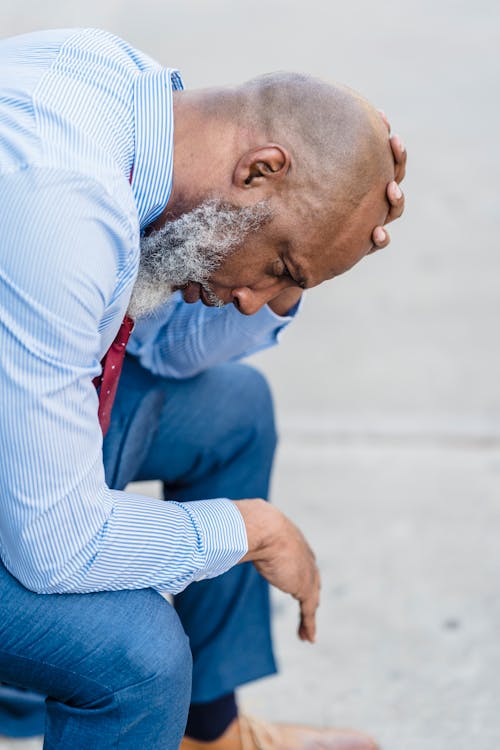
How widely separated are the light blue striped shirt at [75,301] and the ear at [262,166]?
103 mm

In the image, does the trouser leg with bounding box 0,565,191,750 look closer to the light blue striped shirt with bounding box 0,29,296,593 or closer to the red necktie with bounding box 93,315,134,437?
the light blue striped shirt with bounding box 0,29,296,593

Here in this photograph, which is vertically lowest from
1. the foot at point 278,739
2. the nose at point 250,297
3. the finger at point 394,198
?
the foot at point 278,739

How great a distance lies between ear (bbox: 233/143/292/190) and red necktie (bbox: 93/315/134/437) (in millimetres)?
321

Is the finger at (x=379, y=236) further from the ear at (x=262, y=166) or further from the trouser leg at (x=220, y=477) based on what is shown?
the trouser leg at (x=220, y=477)

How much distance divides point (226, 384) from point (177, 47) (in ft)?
13.7

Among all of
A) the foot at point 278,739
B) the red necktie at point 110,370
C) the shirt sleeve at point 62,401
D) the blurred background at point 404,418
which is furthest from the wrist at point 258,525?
the blurred background at point 404,418

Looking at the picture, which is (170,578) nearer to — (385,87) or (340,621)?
(340,621)

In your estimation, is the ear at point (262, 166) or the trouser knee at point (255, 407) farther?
the trouser knee at point (255, 407)

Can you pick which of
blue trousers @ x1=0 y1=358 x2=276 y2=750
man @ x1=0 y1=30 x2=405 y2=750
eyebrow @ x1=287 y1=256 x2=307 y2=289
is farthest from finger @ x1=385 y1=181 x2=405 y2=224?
blue trousers @ x1=0 y1=358 x2=276 y2=750

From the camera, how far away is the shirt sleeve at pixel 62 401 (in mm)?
1387

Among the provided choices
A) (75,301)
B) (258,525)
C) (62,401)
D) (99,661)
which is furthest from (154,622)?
(75,301)

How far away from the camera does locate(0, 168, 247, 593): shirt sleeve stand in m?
1.39

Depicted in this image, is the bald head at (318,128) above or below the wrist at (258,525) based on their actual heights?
above

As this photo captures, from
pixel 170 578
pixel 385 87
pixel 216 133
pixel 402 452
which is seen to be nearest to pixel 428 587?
pixel 402 452
